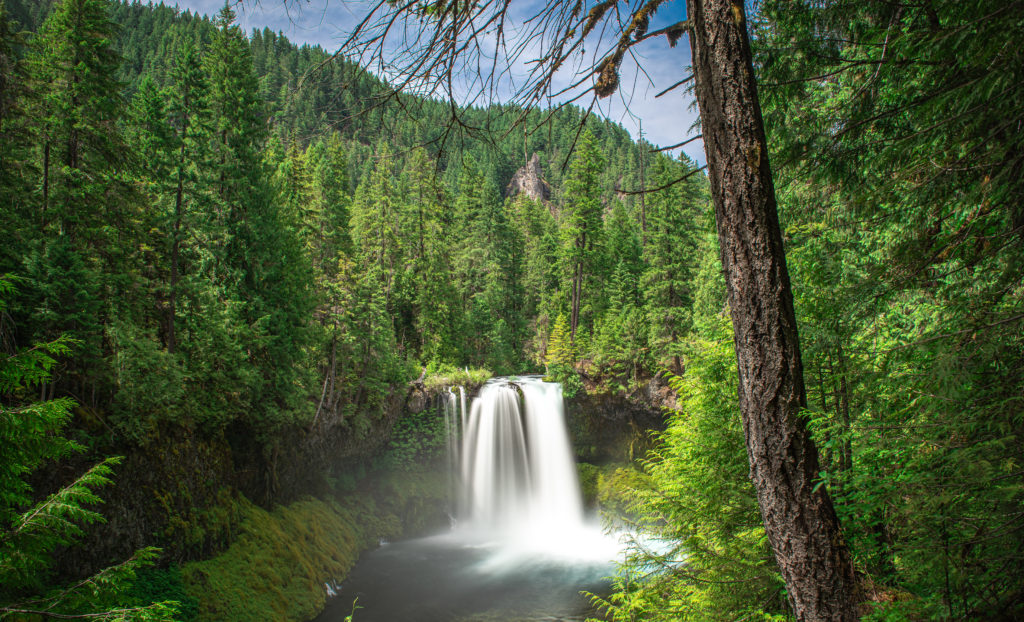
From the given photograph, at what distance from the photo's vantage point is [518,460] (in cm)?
2236

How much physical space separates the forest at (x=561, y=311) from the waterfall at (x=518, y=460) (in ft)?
5.20

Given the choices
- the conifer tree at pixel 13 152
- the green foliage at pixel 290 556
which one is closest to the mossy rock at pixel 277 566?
the green foliage at pixel 290 556

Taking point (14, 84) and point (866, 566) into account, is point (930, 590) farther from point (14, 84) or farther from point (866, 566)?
point (14, 84)

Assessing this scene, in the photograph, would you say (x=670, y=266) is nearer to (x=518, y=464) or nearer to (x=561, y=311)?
(x=561, y=311)

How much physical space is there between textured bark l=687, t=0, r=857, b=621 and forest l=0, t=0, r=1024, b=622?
0.13ft

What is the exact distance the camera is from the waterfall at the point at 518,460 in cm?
2161

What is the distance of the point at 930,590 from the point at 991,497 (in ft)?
Answer: 3.19

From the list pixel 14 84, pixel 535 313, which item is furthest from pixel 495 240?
pixel 14 84

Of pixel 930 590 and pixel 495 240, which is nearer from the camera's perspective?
pixel 930 590

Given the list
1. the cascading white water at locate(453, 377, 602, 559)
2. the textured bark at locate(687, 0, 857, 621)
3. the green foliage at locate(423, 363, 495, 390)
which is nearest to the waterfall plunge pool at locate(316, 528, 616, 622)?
the cascading white water at locate(453, 377, 602, 559)

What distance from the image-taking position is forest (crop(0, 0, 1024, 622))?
2.72 metres

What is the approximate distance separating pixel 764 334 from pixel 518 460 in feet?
68.7

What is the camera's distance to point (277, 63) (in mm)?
80500

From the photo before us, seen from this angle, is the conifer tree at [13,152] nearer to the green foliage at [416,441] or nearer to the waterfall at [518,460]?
the green foliage at [416,441]
